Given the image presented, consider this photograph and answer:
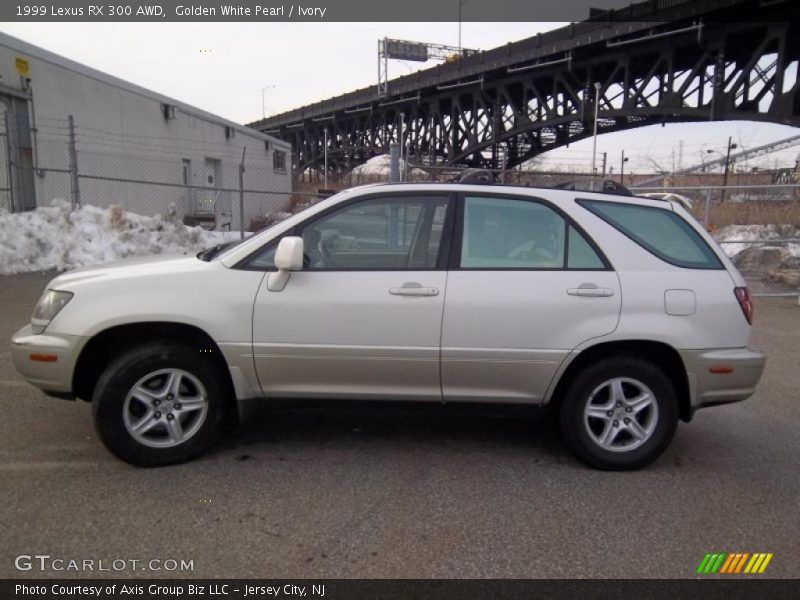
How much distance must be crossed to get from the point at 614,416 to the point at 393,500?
1463 mm

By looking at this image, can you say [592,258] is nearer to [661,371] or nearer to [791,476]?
[661,371]

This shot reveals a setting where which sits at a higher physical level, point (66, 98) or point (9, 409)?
point (66, 98)

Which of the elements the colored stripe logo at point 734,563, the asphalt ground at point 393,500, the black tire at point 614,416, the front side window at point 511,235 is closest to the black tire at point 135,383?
the asphalt ground at point 393,500

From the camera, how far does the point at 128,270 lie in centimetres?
358

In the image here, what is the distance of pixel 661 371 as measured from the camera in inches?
143

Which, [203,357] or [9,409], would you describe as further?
[9,409]

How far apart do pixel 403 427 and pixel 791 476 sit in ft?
8.26

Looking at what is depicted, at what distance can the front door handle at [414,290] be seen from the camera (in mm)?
3492

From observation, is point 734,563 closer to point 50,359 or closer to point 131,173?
point 50,359

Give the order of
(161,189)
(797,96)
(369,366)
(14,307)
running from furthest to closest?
(797,96), (161,189), (14,307), (369,366)

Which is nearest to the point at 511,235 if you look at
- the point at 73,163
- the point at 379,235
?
the point at 379,235

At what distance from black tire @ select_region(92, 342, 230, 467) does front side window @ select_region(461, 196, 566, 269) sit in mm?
1712

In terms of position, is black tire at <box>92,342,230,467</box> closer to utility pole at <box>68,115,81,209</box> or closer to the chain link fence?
the chain link fence
